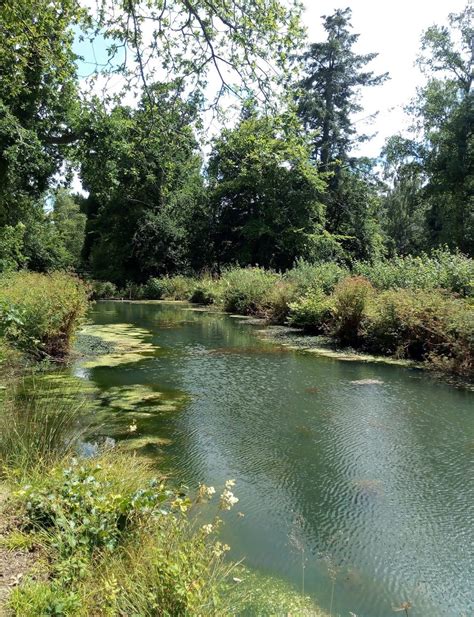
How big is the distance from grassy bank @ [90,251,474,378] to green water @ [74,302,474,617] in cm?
100

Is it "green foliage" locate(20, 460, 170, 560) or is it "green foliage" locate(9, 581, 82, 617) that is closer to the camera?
"green foliage" locate(9, 581, 82, 617)

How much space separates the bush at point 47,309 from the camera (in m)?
8.76

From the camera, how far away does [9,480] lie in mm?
3742

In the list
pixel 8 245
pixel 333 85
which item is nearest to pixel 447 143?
pixel 333 85

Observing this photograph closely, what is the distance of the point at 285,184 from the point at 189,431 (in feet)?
80.7

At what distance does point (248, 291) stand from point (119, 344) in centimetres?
857

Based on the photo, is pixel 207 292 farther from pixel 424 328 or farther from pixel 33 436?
pixel 33 436

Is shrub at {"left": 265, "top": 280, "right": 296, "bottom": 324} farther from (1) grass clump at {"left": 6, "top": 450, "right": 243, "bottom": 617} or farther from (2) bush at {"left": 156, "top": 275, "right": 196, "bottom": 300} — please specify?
(1) grass clump at {"left": 6, "top": 450, "right": 243, "bottom": 617}

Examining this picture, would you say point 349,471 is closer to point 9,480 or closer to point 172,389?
point 9,480

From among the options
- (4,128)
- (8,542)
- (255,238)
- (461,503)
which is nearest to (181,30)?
(8,542)

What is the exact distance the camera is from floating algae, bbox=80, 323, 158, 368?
10.3 m

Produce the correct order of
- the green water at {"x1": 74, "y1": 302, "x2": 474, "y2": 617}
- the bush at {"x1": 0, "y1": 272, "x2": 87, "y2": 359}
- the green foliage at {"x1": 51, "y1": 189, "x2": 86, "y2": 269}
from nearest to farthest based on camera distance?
1. the green water at {"x1": 74, "y1": 302, "x2": 474, "y2": 617}
2. the bush at {"x1": 0, "y1": 272, "x2": 87, "y2": 359}
3. the green foliage at {"x1": 51, "y1": 189, "x2": 86, "y2": 269}

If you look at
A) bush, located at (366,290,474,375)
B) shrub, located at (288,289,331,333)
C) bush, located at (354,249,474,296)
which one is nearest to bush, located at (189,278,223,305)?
shrub, located at (288,289,331,333)

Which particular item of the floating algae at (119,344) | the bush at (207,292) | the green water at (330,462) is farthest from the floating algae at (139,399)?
the bush at (207,292)
